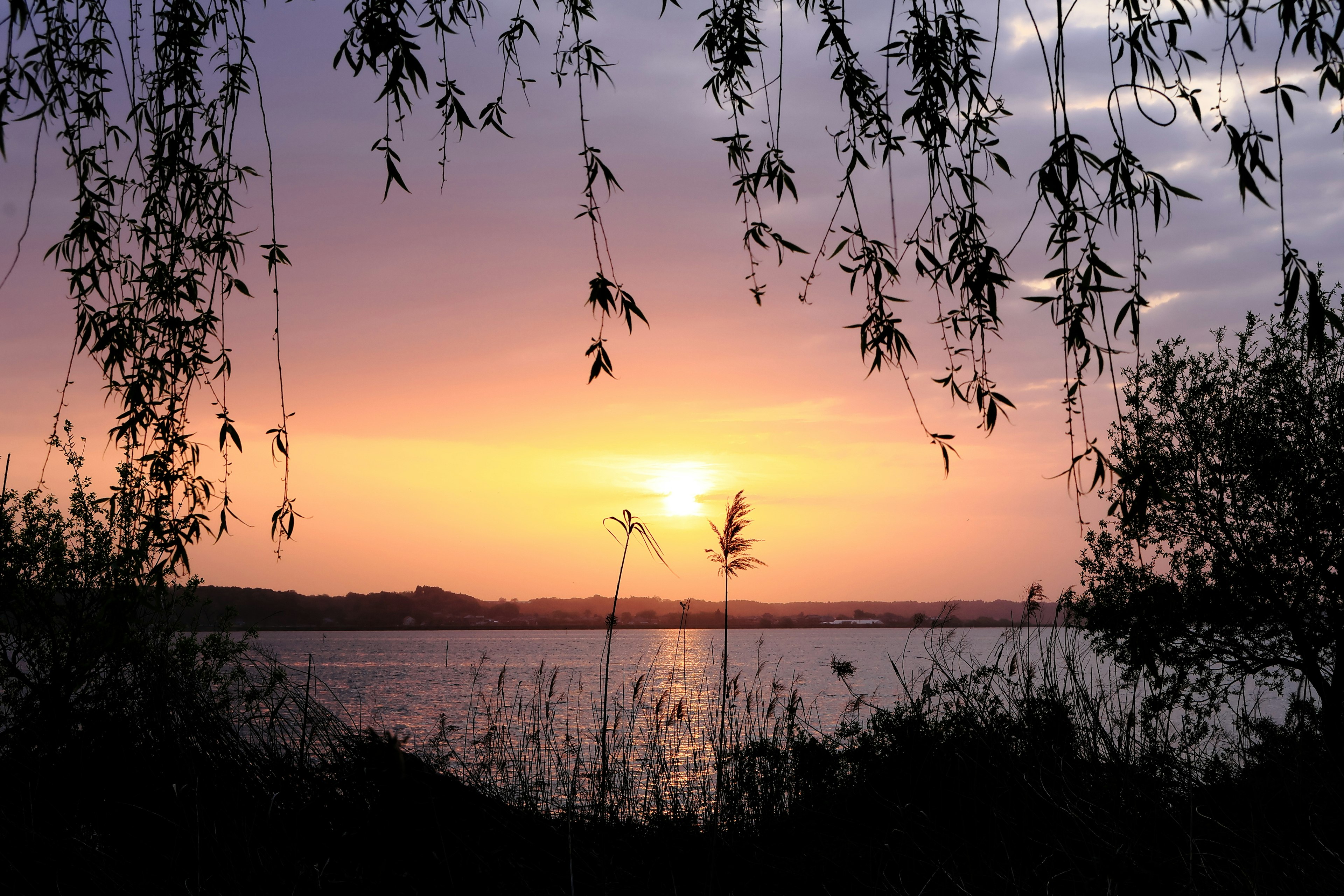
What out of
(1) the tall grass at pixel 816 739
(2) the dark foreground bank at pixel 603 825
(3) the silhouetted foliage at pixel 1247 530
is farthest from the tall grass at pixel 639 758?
(3) the silhouetted foliage at pixel 1247 530

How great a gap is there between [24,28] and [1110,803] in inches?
213

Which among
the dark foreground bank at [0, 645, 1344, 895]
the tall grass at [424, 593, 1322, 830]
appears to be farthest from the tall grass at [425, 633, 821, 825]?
the dark foreground bank at [0, 645, 1344, 895]

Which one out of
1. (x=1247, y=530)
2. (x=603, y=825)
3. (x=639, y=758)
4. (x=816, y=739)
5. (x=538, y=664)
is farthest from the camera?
(x=538, y=664)

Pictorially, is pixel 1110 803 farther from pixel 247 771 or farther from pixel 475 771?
pixel 247 771

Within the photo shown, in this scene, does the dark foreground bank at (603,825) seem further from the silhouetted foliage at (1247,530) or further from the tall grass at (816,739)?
the silhouetted foliage at (1247,530)

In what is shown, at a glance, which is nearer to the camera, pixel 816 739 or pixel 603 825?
pixel 603 825

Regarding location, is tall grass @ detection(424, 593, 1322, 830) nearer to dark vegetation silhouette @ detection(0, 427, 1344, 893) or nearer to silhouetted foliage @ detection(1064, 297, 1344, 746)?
dark vegetation silhouette @ detection(0, 427, 1344, 893)

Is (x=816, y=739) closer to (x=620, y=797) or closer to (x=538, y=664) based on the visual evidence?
(x=620, y=797)

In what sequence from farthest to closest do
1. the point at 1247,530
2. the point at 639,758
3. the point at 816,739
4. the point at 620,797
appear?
the point at 1247,530 < the point at 639,758 < the point at 816,739 < the point at 620,797

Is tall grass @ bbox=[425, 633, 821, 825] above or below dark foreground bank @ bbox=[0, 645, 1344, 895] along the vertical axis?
below

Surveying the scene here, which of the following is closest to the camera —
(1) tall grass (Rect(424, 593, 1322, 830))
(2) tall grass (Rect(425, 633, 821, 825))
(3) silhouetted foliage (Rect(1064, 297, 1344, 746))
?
(1) tall grass (Rect(424, 593, 1322, 830))

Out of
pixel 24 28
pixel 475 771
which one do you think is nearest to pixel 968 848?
pixel 475 771

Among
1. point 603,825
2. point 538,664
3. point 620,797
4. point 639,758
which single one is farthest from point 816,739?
point 538,664

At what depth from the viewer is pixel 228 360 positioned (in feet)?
13.2
